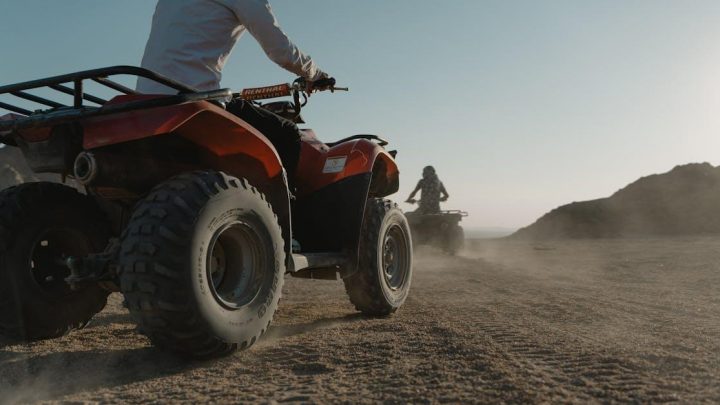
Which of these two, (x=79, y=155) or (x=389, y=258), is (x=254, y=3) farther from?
(x=389, y=258)

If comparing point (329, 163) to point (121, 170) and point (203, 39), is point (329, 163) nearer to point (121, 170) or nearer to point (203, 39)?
point (203, 39)

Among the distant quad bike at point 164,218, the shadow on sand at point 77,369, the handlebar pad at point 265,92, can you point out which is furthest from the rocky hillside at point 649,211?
→ the shadow on sand at point 77,369

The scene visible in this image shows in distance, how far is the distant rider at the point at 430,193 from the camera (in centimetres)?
1488

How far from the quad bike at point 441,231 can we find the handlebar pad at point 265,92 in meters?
10.8

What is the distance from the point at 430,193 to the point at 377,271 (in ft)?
35.4

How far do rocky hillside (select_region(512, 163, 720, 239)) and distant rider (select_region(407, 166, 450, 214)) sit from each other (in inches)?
477

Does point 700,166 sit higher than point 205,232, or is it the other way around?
point 700,166

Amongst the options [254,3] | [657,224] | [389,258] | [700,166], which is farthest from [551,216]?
[254,3]

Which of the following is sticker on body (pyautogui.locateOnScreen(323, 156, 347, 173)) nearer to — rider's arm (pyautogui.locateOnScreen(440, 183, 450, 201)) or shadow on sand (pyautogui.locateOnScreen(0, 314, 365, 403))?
shadow on sand (pyautogui.locateOnScreen(0, 314, 365, 403))

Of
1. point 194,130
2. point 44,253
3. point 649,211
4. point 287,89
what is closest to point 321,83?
point 287,89

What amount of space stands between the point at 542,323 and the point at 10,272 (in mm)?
3074

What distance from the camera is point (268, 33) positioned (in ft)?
11.3

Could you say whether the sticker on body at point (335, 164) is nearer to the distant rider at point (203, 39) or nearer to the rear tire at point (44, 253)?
the distant rider at point (203, 39)

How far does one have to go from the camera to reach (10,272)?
312 centimetres
